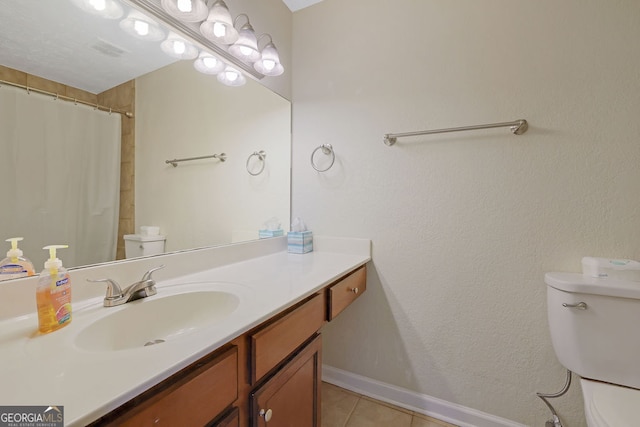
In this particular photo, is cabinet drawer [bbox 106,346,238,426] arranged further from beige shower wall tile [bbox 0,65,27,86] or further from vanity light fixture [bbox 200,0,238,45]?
vanity light fixture [bbox 200,0,238,45]

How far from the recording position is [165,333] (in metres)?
0.85

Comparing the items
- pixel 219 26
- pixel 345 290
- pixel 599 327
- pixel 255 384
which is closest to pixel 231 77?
pixel 219 26

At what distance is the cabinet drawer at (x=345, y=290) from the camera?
3.57ft

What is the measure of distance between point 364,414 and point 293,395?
771mm

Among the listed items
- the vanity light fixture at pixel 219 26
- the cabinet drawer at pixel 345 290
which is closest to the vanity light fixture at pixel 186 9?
the vanity light fixture at pixel 219 26

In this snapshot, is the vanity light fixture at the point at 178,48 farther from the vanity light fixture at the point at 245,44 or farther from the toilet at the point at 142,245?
the toilet at the point at 142,245

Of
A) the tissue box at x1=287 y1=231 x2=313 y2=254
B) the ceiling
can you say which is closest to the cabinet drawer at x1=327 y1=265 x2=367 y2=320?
the tissue box at x1=287 y1=231 x2=313 y2=254

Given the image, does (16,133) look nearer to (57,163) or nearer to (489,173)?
(57,163)

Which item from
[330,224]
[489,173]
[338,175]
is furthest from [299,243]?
[489,173]

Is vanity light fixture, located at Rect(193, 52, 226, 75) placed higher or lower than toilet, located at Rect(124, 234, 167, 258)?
higher

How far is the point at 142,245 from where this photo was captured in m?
0.99

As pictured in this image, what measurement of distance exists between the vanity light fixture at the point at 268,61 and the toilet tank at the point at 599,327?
1619 millimetres

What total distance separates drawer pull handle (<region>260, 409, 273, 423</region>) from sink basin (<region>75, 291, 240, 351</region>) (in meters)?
0.28

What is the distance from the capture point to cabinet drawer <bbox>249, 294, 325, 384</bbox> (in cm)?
69
